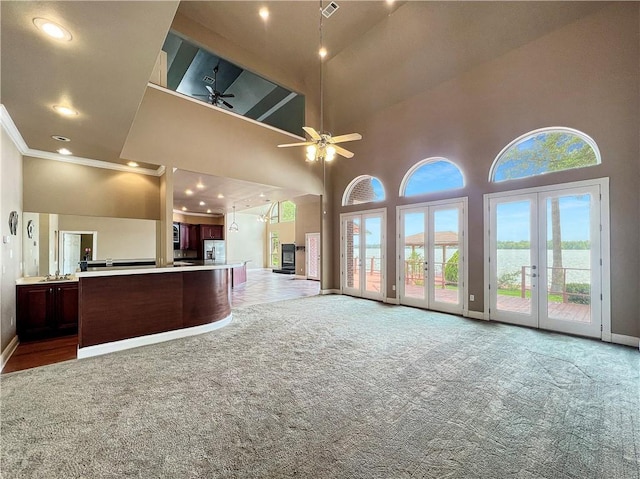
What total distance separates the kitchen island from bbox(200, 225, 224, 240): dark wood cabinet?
7544 millimetres

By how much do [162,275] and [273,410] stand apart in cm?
280

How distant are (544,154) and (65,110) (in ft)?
22.3

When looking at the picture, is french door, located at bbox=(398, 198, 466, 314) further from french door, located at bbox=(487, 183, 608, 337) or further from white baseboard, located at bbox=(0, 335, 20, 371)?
white baseboard, located at bbox=(0, 335, 20, 371)

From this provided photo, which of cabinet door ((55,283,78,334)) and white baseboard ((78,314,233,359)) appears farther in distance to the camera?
cabinet door ((55,283,78,334))

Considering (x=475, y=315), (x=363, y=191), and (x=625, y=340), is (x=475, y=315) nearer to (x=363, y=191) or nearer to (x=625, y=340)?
(x=625, y=340)

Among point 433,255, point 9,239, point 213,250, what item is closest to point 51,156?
point 9,239

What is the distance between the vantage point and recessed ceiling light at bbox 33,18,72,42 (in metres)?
1.83

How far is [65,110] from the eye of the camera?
307cm

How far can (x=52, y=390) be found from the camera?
106 inches

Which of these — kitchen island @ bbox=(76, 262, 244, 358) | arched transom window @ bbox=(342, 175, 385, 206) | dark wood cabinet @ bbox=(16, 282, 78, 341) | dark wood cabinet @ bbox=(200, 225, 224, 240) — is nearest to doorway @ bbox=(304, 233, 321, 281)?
dark wood cabinet @ bbox=(200, 225, 224, 240)

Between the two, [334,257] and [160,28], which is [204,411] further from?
[334,257]

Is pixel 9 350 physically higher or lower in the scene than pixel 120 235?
lower

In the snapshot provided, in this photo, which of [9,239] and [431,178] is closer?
[9,239]

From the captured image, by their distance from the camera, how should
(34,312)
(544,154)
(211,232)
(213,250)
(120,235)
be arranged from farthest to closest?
(211,232), (213,250), (120,235), (544,154), (34,312)
